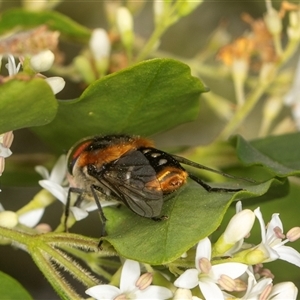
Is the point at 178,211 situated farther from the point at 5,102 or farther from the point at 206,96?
the point at 206,96

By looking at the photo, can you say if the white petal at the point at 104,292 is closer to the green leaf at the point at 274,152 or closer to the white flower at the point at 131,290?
the white flower at the point at 131,290

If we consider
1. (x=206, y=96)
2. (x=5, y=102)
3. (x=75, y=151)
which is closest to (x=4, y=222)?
(x=75, y=151)

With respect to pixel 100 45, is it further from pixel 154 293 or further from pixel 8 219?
pixel 154 293

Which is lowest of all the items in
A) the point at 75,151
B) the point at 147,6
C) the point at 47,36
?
the point at 147,6

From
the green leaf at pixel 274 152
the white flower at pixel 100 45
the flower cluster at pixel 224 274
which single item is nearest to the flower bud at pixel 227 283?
the flower cluster at pixel 224 274

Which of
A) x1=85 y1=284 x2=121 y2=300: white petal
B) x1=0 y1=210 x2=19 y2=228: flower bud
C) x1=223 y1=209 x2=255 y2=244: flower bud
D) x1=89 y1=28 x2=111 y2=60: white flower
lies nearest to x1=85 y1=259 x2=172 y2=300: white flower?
x1=85 y1=284 x2=121 y2=300: white petal

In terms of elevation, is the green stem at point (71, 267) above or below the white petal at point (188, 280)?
below

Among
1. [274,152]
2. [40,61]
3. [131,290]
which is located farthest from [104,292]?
[274,152]
